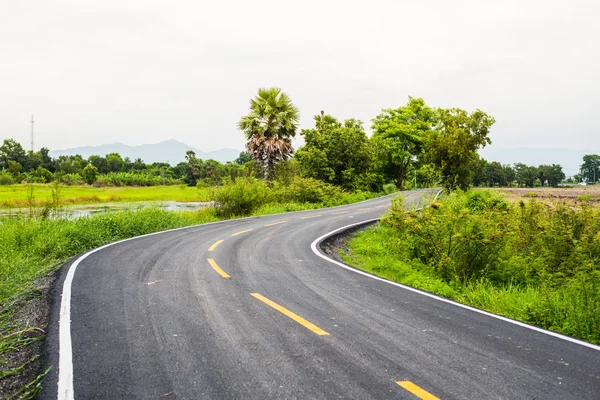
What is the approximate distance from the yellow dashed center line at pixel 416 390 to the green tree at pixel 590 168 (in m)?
153

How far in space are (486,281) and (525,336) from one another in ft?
13.4

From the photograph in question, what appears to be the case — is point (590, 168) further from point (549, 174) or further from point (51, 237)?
point (51, 237)

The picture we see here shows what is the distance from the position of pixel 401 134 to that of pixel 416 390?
48.1 metres

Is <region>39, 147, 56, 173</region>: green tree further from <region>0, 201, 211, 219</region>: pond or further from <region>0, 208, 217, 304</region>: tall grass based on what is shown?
<region>0, 208, 217, 304</region>: tall grass

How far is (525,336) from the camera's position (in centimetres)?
513

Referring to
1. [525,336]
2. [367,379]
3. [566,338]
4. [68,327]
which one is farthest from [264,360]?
[566,338]

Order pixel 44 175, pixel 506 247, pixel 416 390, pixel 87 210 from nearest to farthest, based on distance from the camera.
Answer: pixel 416 390 < pixel 506 247 < pixel 87 210 < pixel 44 175

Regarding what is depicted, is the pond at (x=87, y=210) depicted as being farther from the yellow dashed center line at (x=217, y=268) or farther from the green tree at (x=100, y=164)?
the green tree at (x=100, y=164)

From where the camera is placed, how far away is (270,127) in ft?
103

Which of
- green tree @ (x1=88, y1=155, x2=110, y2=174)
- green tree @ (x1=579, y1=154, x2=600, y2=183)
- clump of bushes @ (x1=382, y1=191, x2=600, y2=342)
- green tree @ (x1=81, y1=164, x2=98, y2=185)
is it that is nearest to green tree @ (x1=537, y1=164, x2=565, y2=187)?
green tree @ (x1=579, y1=154, x2=600, y2=183)

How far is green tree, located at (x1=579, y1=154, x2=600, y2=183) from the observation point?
127562 millimetres

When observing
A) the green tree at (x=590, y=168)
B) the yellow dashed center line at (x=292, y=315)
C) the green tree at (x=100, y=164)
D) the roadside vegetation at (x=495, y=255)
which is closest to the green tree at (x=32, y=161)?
the green tree at (x=100, y=164)

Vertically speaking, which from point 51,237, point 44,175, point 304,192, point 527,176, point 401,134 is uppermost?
point 401,134

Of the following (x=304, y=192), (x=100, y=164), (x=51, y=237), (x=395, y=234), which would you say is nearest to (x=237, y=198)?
(x=304, y=192)
